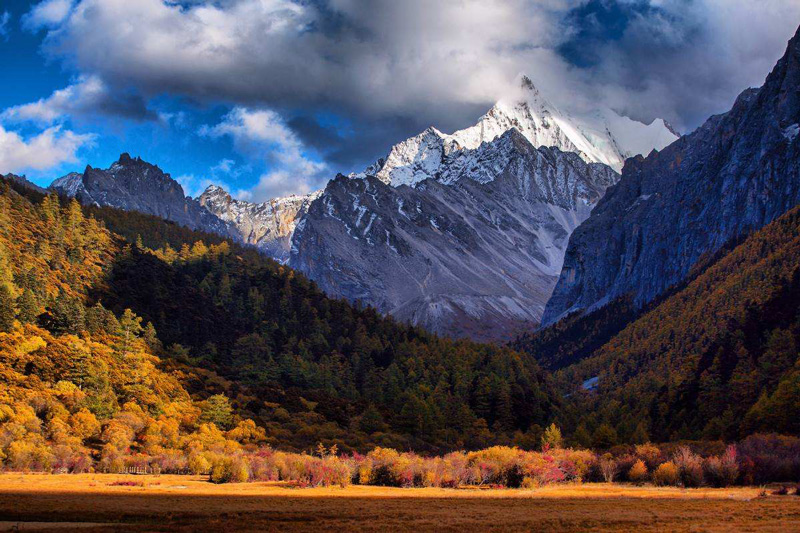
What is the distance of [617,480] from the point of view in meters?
66.5

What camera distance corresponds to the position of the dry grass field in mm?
33531

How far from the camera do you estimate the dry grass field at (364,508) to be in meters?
33.5

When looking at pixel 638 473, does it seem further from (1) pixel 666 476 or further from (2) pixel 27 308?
(2) pixel 27 308

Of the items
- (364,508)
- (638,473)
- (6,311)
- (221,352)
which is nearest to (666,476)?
(638,473)

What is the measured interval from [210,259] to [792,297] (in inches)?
5340

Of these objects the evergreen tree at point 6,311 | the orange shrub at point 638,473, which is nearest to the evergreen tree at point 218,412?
the evergreen tree at point 6,311

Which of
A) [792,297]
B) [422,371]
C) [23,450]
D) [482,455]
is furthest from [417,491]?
[792,297]

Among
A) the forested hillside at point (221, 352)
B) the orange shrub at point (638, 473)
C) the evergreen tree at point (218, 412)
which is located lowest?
the orange shrub at point (638, 473)

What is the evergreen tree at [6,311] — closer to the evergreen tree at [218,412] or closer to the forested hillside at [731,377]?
the evergreen tree at [218,412]

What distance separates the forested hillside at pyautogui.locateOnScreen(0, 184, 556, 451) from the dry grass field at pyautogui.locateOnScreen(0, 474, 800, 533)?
38.8m

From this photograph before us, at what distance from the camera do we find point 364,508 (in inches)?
1615

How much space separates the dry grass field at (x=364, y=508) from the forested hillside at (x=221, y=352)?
3876cm

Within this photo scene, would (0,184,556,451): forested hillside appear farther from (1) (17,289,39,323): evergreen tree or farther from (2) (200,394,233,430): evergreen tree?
(2) (200,394,233,430): evergreen tree

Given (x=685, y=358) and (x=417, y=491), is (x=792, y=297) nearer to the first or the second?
(x=685, y=358)
